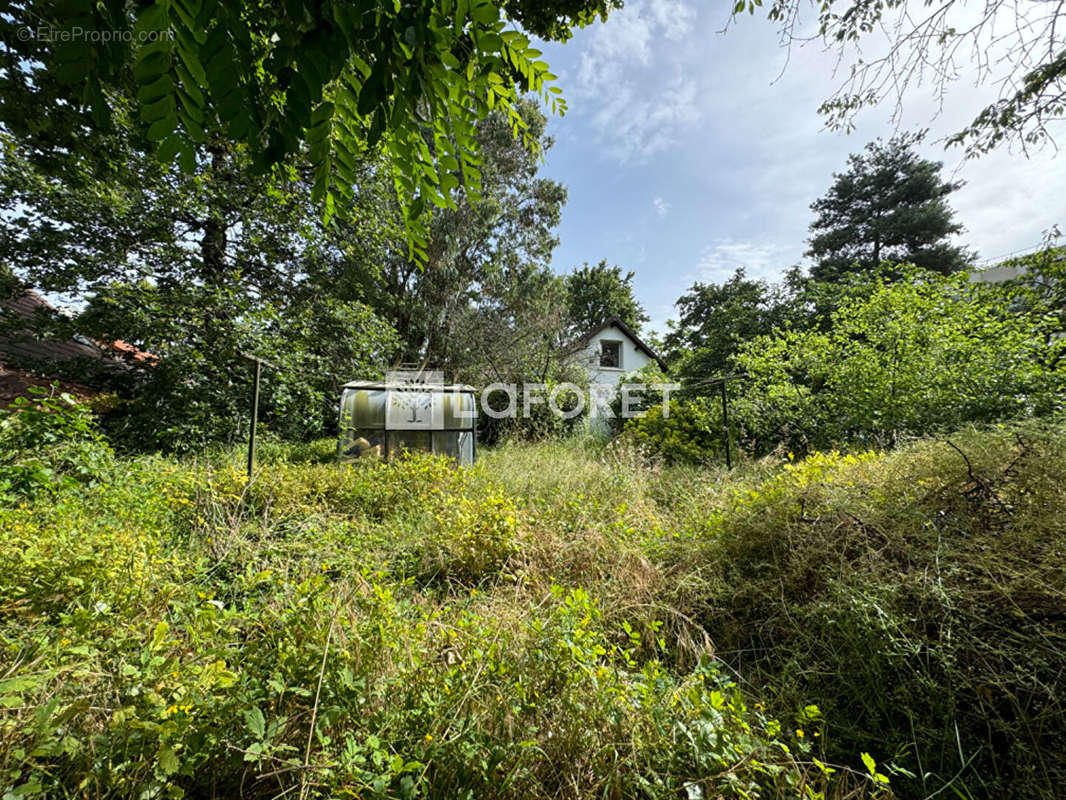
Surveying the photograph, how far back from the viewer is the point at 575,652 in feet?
4.27

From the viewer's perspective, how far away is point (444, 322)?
33.5 feet

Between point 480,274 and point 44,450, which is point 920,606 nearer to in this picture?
point 44,450

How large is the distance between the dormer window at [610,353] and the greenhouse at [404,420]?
922 centimetres

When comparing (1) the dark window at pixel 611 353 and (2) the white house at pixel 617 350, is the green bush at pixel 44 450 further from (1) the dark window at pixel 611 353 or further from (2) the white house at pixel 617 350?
(1) the dark window at pixel 611 353

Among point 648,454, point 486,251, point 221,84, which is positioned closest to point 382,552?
point 221,84

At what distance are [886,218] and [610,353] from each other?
13.0m

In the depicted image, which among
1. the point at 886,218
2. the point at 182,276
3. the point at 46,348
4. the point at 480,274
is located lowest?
the point at 46,348

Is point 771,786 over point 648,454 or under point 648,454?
under

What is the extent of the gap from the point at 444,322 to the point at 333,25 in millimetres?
9500

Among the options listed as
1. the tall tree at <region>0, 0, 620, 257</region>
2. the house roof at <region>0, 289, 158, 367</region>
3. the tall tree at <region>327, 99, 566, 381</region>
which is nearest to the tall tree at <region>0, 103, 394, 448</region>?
the house roof at <region>0, 289, 158, 367</region>

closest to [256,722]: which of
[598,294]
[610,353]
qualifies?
[610,353]

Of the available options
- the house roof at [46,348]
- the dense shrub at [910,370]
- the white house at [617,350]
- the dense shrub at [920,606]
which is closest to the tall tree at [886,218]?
the white house at [617,350]

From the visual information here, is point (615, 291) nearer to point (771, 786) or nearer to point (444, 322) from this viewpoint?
point (444, 322)

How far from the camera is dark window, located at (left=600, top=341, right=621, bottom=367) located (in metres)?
14.6
